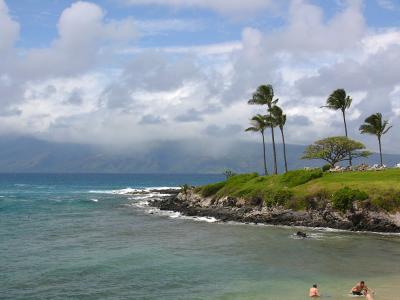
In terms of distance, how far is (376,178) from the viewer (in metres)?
72.1

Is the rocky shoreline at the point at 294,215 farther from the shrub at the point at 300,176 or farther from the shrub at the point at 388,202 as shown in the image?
the shrub at the point at 300,176

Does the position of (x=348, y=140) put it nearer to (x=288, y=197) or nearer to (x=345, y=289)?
(x=288, y=197)

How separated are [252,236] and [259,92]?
50.0 m

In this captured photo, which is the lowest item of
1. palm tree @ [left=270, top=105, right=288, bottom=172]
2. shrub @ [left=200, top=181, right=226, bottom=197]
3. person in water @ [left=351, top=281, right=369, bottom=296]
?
person in water @ [left=351, top=281, right=369, bottom=296]

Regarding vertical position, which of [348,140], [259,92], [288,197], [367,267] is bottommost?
[367,267]

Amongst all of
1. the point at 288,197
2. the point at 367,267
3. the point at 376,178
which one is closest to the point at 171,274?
the point at 367,267

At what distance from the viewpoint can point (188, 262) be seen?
143ft

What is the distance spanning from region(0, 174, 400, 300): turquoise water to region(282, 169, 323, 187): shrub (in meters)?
15.8

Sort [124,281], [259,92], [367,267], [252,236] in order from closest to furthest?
[124,281] < [367,267] < [252,236] < [259,92]

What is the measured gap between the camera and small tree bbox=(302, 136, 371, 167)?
A: 102625mm

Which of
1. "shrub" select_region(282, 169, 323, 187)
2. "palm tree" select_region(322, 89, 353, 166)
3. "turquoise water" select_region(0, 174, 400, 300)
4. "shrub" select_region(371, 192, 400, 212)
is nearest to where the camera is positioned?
"turquoise water" select_region(0, 174, 400, 300)

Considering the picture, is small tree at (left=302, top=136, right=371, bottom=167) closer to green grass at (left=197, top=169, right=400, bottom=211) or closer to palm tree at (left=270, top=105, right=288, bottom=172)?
palm tree at (left=270, top=105, right=288, bottom=172)

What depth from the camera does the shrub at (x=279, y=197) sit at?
75312 millimetres

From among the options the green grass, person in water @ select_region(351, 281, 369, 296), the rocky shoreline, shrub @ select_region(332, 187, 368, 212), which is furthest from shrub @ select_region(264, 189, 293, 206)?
person in water @ select_region(351, 281, 369, 296)
